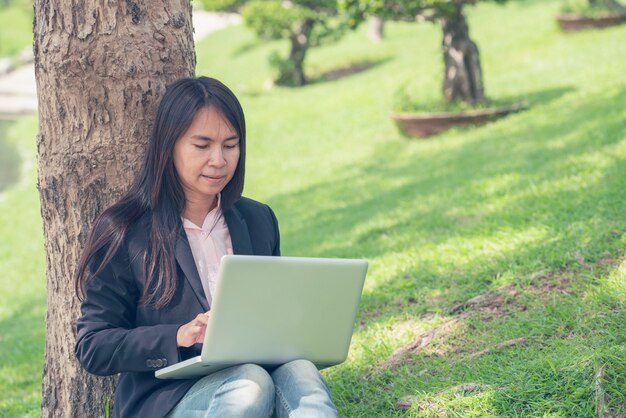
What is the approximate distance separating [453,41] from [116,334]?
728cm

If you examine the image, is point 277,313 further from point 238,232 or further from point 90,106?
point 90,106

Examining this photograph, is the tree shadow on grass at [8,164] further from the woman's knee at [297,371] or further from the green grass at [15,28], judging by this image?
the woman's knee at [297,371]

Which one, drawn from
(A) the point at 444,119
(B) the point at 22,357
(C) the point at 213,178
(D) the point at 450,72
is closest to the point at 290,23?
(D) the point at 450,72

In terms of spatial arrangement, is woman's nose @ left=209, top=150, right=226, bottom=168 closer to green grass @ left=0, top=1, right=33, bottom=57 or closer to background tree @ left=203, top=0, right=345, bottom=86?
background tree @ left=203, top=0, right=345, bottom=86

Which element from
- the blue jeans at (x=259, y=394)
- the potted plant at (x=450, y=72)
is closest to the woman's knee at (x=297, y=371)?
the blue jeans at (x=259, y=394)

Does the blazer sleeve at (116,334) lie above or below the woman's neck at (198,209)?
below

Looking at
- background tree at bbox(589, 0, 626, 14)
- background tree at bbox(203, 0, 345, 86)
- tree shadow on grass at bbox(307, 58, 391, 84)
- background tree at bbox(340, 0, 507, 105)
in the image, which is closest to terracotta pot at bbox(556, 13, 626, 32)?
background tree at bbox(589, 0, 626, 14)

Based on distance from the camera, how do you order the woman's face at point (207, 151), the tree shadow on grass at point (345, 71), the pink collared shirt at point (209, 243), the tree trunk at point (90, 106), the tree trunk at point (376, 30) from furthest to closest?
1. the tree trunk at point (376, 30)
2. the tree shadow on grass at point (345, 71)
3. the tree trunk at point (90, 106)
4. the pink collared shirt at point (209, 243)
5. the woman's face at point (207, 151)

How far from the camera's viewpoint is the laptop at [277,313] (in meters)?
2.69

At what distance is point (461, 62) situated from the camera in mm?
9508

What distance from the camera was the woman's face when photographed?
9.73 ft

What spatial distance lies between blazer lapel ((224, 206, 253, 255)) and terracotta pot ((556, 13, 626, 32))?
10.9 metres

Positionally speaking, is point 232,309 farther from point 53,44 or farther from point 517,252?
point 517,252

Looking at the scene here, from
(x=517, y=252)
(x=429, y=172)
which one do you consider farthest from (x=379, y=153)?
(x=517, y=252)
